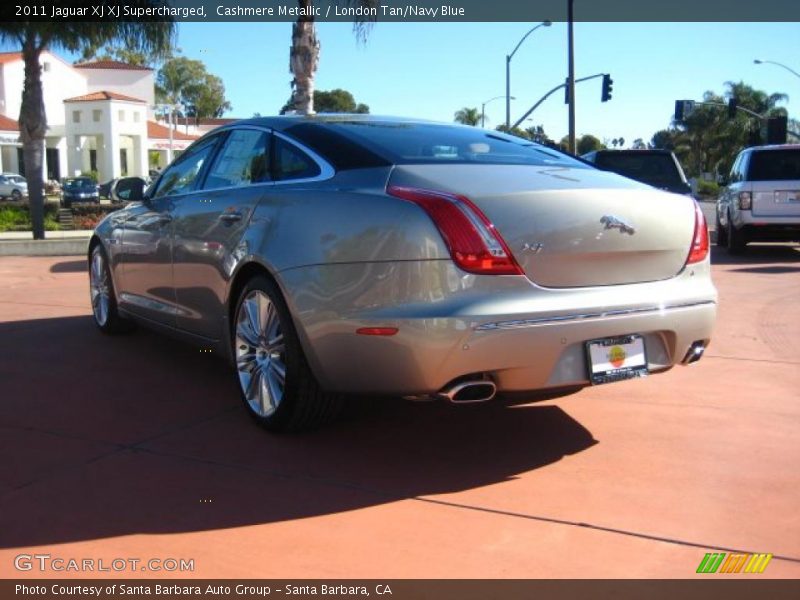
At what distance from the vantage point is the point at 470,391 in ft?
12.3

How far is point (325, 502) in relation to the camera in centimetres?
366

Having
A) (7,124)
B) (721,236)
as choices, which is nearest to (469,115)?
(7,124)

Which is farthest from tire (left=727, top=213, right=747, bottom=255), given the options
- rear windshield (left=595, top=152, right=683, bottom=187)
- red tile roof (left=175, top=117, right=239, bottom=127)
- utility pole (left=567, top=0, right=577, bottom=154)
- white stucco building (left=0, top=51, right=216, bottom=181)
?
red tile roof (left=175, top=117, right=239, bottom=127)

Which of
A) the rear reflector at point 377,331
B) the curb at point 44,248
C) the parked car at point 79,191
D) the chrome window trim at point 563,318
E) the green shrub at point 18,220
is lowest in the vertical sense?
the rear reflector at point 377,331

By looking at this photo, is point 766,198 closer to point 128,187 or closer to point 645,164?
point 645,164

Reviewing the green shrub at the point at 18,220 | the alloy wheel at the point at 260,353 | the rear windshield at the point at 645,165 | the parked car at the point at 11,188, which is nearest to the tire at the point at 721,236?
the rear windshield at the point at 645,165

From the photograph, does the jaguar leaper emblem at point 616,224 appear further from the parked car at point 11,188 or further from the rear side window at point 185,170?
the parked car at point 11,188

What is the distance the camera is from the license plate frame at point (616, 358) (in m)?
3.88

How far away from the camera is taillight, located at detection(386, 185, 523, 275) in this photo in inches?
145

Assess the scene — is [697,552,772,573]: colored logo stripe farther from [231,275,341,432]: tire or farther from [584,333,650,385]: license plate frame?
[231,275,341,432]: tire

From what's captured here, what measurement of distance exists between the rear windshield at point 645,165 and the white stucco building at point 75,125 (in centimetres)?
4560

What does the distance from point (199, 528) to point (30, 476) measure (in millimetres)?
1024

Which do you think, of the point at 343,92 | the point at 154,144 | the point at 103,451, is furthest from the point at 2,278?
the point at 343,92
